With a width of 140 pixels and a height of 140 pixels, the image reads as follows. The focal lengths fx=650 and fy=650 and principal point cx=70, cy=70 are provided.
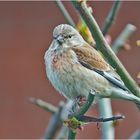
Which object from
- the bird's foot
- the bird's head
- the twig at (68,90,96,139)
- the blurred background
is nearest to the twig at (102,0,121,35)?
the bird's head

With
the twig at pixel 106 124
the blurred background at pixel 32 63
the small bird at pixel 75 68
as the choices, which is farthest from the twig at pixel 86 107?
the blurred background at pixel 32 63

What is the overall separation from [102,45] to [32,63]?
163 inches

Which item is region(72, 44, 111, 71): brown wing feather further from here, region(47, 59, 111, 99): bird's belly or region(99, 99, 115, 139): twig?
region(99, 99, 115, 139): twig

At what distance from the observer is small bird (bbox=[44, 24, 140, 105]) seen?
3.39 metres

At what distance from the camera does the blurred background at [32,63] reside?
652 cm

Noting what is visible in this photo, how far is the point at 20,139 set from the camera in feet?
20.8

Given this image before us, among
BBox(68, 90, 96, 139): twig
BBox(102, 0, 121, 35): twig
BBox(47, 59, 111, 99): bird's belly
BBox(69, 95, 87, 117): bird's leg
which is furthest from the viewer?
BBox(47, 59, 111, 99): bird's belly

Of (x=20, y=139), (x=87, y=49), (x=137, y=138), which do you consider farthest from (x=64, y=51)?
(x=20, y=139)

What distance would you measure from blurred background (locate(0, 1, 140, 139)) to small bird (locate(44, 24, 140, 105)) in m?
2.84

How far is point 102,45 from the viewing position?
2.69 metres

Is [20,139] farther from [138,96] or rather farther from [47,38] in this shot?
[138,96]

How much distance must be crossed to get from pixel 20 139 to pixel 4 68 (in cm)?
86

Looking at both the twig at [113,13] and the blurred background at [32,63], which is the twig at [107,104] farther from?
the blurred background at [32,63]

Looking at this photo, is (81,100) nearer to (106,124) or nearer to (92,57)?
(106,124)
